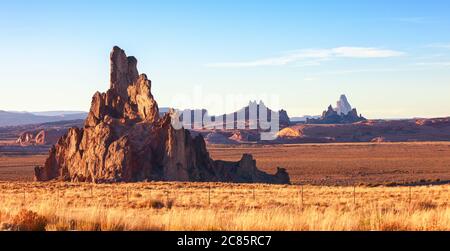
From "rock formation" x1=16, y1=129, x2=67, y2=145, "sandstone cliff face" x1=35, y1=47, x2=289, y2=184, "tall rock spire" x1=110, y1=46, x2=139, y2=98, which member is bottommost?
"rock formation" x1=16, y1=129, x2=67, y2=145

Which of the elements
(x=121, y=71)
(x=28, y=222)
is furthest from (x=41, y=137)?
(x=28, y=222)

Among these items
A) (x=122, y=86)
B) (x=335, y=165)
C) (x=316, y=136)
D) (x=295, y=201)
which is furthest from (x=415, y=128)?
(x=295, y=201)

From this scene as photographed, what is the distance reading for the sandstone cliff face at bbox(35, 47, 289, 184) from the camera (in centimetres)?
5009

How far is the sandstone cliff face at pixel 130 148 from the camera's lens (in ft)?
164

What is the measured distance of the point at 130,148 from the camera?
162 feet

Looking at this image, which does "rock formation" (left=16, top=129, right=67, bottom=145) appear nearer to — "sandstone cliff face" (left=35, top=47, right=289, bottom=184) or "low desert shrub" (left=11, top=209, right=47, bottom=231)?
"sandstone cliff face" (left=35, top=47, right=289, bottom=184)

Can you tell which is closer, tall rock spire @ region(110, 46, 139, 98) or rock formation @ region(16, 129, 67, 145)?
tall rock spire @ region(110, 46, 139, 98)

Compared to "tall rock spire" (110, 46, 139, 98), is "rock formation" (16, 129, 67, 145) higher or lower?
lower

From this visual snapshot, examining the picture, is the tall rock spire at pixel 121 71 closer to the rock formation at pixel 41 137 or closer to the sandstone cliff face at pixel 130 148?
the sandstone cliff face at pixel 130 148

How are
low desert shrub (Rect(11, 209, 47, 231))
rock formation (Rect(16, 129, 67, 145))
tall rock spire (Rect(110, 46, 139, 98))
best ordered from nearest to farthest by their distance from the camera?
low desert shrub (Rect(11, 209, 47, 231)) → tall rock spire (Rect(110, 46, 139, 98)) → rock formation (Rect(16, 129, 67, 145))

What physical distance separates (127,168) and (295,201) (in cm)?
2560

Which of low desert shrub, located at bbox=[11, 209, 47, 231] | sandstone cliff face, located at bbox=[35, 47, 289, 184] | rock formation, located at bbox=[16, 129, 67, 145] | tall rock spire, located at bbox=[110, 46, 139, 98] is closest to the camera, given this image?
low desert shrub, located at bbox=[11, 209, 47, 231]

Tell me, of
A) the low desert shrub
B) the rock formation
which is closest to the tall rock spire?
the low desert shrub
